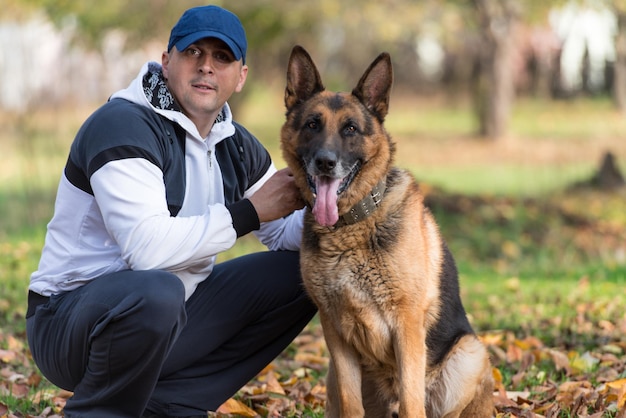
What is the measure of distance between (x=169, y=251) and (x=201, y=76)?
0.78 meters

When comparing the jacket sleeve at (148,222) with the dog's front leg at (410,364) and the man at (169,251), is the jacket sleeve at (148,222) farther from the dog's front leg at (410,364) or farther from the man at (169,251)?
the dog's front leg at (410,364)

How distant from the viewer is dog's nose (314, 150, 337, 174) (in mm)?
3148

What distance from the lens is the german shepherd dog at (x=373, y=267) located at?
3.16m

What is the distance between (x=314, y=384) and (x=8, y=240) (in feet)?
18.2

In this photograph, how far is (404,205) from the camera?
335 cm

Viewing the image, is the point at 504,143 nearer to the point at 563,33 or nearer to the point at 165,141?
the point at 563,33

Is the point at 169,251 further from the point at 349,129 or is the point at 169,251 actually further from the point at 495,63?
the point at 495,63

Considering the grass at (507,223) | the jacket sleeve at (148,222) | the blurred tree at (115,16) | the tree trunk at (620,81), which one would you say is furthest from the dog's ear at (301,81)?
the tree trunk at (620,81)

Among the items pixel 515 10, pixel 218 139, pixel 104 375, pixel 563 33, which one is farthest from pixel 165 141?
pixel 563 33

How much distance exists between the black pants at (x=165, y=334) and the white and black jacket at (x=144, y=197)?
0.11m

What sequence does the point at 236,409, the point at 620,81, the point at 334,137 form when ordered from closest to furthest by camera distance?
1. the point at 334,137
2. the point at 236,409
3. the point at 620,81

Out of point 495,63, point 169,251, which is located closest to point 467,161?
point 495,63

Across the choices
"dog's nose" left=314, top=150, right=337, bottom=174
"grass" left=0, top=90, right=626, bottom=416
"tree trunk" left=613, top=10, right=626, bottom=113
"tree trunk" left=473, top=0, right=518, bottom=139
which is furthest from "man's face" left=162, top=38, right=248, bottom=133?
"tree trunk" left=613, top=10, right=626, bottom=113

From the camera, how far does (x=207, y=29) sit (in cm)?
327
